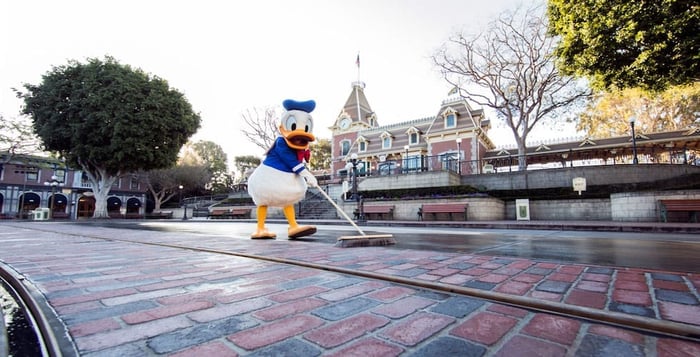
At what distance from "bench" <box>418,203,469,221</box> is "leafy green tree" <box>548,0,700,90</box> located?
23.1 feet

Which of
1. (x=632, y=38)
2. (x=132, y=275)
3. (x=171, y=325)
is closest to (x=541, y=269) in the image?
(x=171, y=325)

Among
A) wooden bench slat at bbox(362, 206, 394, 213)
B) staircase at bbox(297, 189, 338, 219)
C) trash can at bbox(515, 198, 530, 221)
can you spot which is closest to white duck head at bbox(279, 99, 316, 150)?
wooden bench slat at bbox(362, 206, 394, 213)

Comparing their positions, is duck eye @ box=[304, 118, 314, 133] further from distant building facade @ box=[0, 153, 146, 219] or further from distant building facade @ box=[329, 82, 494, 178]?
distant building facade @ box=[0, 153, 146, 219]

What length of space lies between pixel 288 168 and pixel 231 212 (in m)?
19.3

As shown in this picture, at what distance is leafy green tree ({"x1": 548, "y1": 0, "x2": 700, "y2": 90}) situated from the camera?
8.62m

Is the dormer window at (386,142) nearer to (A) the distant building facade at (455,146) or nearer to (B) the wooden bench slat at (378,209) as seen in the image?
(A) the distant building facade at (455,146)

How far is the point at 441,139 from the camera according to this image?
3111cm

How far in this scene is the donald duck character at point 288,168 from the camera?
5.75 m

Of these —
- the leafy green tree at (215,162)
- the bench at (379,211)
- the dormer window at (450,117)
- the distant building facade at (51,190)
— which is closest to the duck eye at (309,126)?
the bench at (379,211)

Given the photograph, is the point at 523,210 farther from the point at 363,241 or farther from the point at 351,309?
the point at 351,309

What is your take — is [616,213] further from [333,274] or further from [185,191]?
[185,191]

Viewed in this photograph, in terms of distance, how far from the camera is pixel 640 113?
28.5m

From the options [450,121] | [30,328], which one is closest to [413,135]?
[450,121]

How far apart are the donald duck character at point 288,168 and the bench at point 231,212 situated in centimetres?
1790
